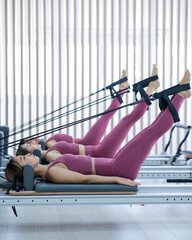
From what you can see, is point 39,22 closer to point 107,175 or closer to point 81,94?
point 81,94

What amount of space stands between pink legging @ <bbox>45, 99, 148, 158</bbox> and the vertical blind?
2.96 metres

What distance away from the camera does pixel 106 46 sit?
7242mm

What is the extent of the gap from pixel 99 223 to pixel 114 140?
2.85ft

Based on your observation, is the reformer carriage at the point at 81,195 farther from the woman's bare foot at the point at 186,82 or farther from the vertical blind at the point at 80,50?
the vertical blind at the point at 80,50

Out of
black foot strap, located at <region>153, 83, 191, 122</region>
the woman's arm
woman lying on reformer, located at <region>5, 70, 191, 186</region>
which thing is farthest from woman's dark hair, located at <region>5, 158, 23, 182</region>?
black foot strap, located at <region>153, 83, 191, 122</region>

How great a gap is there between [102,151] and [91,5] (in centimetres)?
365

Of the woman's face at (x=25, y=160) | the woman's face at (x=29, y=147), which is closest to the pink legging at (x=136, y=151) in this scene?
the woman's face at (x=25, y=160)

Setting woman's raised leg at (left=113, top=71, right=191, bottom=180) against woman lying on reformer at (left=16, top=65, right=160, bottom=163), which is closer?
woman's raised leg at (left=113, top=71, right=191, bottom=180)

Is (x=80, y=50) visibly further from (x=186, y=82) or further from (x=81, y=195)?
(x=81, y=195)

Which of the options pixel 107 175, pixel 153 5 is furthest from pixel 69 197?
pixel 153 5

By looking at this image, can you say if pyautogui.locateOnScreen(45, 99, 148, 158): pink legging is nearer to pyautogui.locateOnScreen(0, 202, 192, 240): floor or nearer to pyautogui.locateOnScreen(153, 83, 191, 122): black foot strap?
pyautogui.locateOnScreen(0, 202, 192, 240): floor

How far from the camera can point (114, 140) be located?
A: 13.2 feet

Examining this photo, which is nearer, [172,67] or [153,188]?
[153,188]

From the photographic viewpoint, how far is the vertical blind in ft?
23.4
